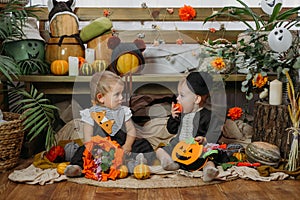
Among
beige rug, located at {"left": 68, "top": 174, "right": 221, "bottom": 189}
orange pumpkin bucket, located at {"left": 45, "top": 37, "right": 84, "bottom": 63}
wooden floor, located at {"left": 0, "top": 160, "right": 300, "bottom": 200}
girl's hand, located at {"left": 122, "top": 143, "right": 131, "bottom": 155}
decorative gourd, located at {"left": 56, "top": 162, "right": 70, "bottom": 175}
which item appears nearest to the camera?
wooden floor, located at {"left": 0, "top": 160, "right": 300, "bottom": 200}

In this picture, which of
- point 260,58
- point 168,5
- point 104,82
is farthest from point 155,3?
point 104,82

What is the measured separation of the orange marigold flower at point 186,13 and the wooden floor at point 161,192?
4.10 ft

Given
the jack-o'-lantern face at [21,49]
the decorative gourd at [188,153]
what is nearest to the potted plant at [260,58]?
the decorative gourd at [188,153]

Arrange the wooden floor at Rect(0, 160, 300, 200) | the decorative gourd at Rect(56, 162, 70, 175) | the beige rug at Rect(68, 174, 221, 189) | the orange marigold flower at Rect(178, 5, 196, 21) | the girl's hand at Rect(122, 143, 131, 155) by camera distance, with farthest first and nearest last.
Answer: the orange marigold flower at Rect(178, 5, 196, 21) < the girl's hand at Rect(122, 143, 131, 155) < the decorative gourd at Rect(56, 162, 70, 175) < the beige rug at Rect(68, 174, 221, 189) < the wooden floor at Rect(0, 160, 300, 200)

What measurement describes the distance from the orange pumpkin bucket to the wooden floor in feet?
2.97

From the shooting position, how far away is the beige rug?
183 centimetres

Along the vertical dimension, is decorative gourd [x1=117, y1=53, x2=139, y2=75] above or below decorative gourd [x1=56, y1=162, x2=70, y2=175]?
above

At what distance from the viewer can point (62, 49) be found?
254 centimetres

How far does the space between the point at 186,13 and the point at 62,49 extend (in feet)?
2.67

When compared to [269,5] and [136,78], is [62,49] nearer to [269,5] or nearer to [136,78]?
[136,78]

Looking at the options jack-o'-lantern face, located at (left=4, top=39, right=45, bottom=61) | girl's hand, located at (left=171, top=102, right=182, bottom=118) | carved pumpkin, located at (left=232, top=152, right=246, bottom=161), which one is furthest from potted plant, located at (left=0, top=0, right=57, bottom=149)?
carved pumpkin, located at (left=232, top=152, right=246, bottom=161)

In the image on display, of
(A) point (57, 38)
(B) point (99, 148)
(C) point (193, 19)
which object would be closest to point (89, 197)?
(B) point (99, 148)

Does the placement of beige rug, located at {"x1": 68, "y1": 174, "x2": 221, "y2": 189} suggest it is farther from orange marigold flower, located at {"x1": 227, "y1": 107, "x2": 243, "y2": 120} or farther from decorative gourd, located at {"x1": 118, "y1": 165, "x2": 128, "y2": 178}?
orange marigold flower, located at {"x1": 227, "y1": 107, "x2": 243, "y2": 120}

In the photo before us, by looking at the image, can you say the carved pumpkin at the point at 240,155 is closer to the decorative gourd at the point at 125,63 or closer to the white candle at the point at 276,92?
the white candle at the point at 276,92
